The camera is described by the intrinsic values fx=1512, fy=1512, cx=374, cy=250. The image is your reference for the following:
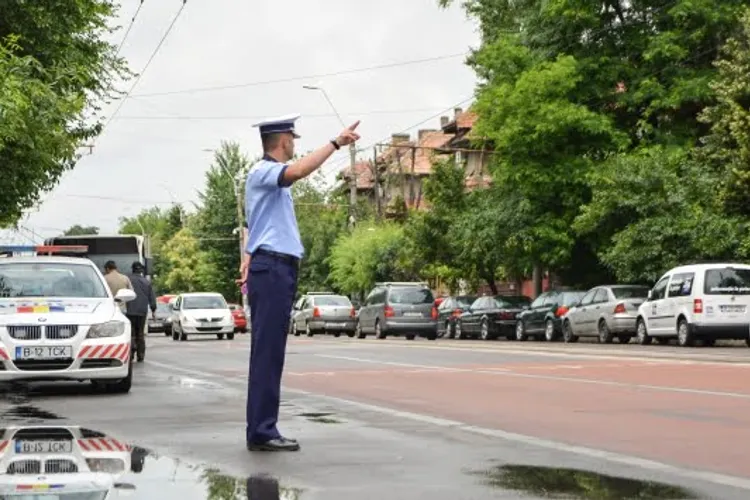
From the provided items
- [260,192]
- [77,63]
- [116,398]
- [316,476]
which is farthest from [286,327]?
[77,63]

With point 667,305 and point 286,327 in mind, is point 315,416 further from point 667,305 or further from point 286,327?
point 667,305

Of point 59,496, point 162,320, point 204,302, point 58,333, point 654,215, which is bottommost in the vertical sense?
point 59,496

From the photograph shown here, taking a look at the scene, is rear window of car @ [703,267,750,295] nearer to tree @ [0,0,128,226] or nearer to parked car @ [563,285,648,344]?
parked car @ [563,285,648,344]

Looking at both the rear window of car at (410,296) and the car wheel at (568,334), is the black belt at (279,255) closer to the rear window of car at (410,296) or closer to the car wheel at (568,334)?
the car wheel at (568,334)

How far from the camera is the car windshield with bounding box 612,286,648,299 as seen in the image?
129ft

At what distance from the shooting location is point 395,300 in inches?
1886

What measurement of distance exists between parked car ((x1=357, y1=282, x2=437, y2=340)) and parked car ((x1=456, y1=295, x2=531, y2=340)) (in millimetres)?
1516

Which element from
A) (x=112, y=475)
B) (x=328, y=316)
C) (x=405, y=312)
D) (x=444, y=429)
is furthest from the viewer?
(x=328, y=316)

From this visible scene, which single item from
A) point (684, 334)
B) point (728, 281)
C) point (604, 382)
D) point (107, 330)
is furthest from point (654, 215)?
point (107, 330)

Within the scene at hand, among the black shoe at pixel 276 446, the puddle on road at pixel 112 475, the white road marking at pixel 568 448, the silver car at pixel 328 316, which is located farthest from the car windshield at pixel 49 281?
the silver car at pixel 328 316

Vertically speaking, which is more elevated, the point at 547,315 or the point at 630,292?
the point at 630,292

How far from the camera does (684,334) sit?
1344 inches

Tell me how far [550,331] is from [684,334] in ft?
31.3

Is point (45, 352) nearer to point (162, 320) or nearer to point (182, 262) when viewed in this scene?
point (162, 320)
